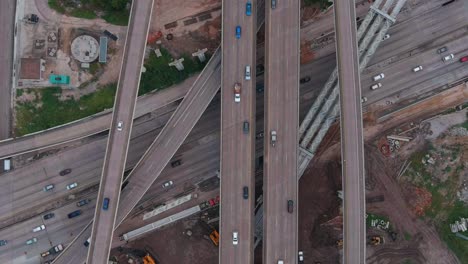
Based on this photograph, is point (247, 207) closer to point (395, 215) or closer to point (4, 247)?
point (395, 215)

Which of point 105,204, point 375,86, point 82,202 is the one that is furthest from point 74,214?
point 375,86

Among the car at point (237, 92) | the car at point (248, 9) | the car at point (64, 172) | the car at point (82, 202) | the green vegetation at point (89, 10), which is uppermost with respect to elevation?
the green vegetation at point (89, 10)

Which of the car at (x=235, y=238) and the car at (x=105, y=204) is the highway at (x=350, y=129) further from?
the car at (x=105, y=204)

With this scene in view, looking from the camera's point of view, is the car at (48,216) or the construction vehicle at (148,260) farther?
the car at (48,216)

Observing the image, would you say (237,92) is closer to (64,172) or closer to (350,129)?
(350,129)

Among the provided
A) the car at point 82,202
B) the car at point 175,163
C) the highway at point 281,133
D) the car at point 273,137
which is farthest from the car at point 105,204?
the car at point 273,137

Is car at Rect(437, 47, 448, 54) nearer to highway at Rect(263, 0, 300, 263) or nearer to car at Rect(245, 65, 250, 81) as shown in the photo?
highway at Rect(263, 0, 300, 263)
